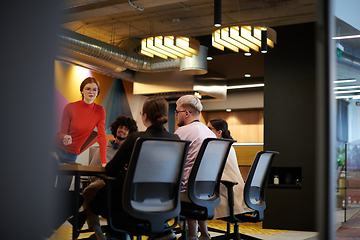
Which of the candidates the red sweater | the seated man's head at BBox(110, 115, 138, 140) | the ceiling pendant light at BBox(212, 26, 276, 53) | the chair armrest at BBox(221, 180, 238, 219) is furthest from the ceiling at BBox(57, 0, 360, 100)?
→ the chair armrest at BBox(221, 180, 238, 219)

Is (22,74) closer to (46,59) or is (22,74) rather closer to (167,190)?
(46,59)

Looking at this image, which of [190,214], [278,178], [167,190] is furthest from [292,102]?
[167,190]

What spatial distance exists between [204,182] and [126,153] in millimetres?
800

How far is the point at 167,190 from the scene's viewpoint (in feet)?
7.45

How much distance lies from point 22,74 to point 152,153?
147 cm

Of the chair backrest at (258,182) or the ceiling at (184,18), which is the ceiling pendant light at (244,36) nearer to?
the ceiling at (184,18)

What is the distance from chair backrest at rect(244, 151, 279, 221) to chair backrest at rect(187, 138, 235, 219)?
1.33 feet

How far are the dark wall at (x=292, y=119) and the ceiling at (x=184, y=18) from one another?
1.45 ft

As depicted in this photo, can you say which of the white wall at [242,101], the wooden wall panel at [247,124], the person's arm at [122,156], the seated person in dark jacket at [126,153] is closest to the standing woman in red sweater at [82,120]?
the seated person in dark jacket at [126,153]

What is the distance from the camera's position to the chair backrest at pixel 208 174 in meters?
2.69

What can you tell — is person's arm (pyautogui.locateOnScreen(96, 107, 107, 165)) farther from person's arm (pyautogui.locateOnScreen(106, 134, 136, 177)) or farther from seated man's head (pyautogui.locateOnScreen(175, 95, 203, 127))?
person's arm (pyautogui.locateOnScreen(106, 134, 136, 177))

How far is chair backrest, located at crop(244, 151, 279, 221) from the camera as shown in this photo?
3.21 metres

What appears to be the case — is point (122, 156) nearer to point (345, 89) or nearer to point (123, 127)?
point (345, 89)

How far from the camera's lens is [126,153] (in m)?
2.25
